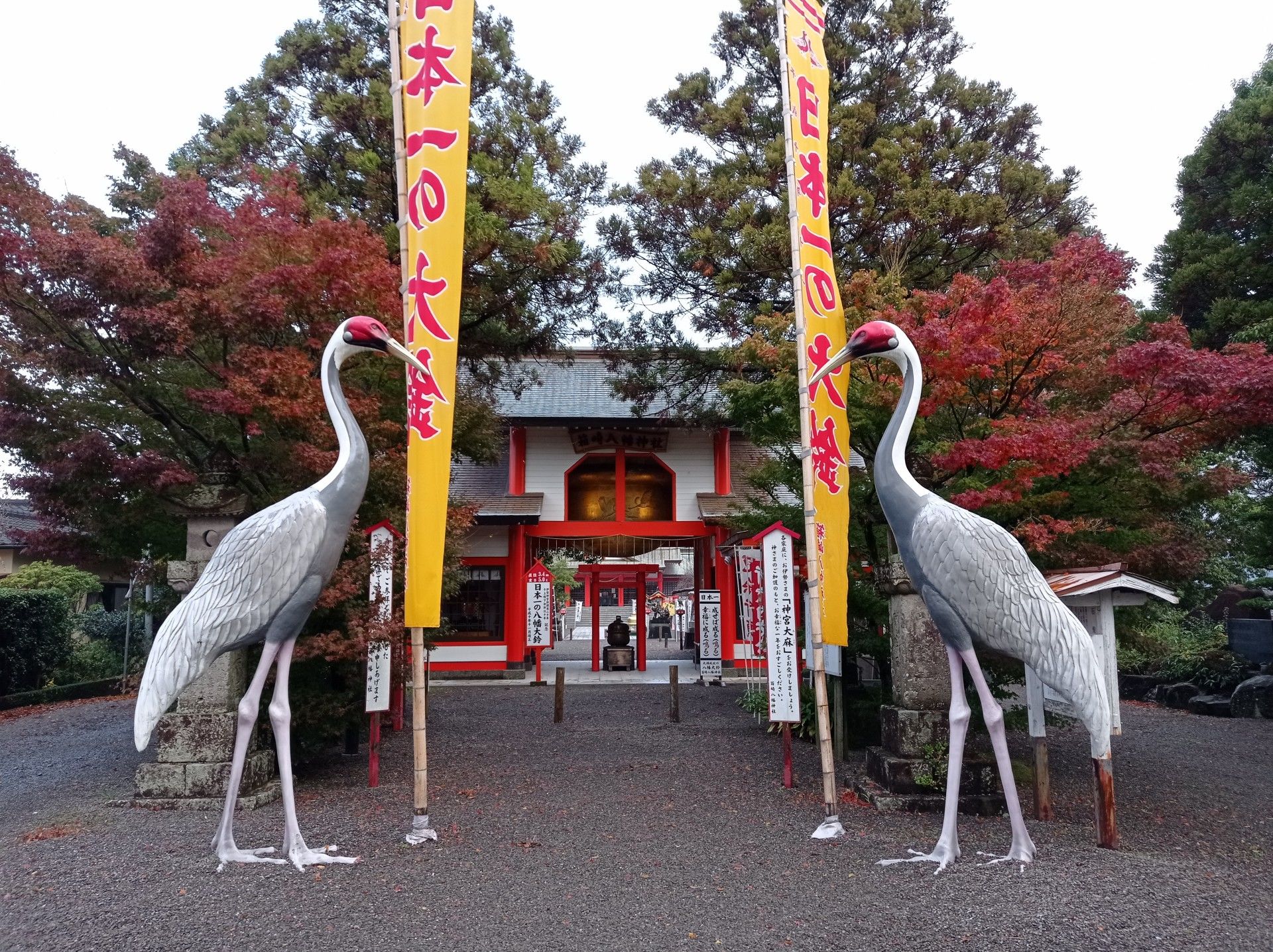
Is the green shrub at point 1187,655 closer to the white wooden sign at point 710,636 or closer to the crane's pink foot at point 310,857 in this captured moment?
the white wooden sign at point 710,636

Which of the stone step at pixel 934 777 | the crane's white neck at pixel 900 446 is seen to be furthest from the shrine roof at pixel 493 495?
the crane's white neck at pixel 900 446

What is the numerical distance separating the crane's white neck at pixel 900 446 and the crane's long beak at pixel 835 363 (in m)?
0.37

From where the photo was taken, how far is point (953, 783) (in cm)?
496

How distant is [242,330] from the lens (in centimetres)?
678

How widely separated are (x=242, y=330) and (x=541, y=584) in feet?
29.2

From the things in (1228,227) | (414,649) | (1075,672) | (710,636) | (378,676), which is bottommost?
(710,636)

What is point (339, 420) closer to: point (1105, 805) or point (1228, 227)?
point (1105, 805)

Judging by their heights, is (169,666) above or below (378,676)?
above

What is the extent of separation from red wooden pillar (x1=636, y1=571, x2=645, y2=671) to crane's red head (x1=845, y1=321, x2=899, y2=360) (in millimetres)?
12966

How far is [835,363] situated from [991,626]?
81.4 inches

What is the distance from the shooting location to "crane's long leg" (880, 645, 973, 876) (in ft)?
16.1

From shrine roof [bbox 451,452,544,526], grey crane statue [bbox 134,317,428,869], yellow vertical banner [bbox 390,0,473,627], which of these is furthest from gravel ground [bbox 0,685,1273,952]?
shrine roof [bbox 451,452,544,526]

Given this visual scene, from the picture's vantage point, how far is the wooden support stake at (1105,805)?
5172 mm

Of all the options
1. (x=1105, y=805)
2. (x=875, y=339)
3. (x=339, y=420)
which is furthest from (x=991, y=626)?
(x=339, y=420)
